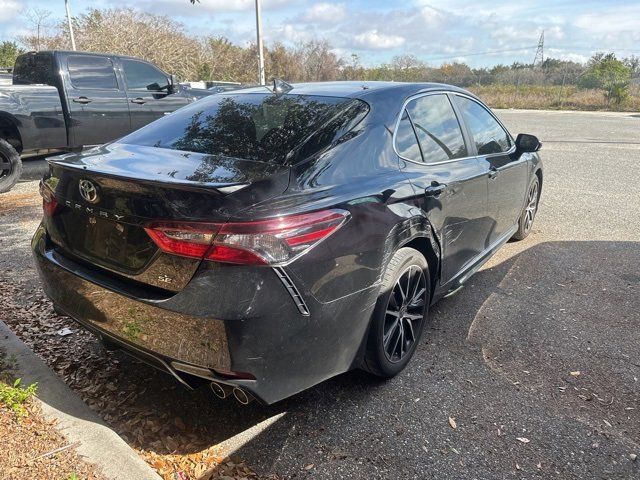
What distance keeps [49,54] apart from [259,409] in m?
7.38

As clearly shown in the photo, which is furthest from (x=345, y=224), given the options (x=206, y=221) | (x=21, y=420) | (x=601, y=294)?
(x=601, y=294)

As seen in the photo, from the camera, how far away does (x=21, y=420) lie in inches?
95.7

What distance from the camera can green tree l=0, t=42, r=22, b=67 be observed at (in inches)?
934

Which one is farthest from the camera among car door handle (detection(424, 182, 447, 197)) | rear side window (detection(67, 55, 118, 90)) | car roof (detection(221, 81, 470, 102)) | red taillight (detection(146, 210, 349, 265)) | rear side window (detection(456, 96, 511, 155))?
rear side window (detection(67, 55, 118, 90))

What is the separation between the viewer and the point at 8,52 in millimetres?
24438

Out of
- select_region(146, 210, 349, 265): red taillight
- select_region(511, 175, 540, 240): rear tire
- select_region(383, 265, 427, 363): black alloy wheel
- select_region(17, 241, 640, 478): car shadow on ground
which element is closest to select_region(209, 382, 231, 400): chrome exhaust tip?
select_region(17, 241, 640, 478): car shadow on ground

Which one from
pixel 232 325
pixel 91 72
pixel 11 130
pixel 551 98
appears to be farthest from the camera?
pixel 551 98

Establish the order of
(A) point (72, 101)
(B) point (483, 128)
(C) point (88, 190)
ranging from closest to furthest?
(C) point (88, 190)
(B) point (483, 128)
(A) point (72, 101)

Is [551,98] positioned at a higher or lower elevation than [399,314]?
higher

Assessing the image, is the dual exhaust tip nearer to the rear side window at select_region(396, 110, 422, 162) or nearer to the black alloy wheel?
the black alloy wheel

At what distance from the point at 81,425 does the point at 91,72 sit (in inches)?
283

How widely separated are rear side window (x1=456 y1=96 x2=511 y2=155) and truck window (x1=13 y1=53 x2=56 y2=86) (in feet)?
21.1

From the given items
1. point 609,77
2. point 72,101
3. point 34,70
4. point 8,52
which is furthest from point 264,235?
point 609,77

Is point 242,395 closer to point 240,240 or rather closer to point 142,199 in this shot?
point 240,240
